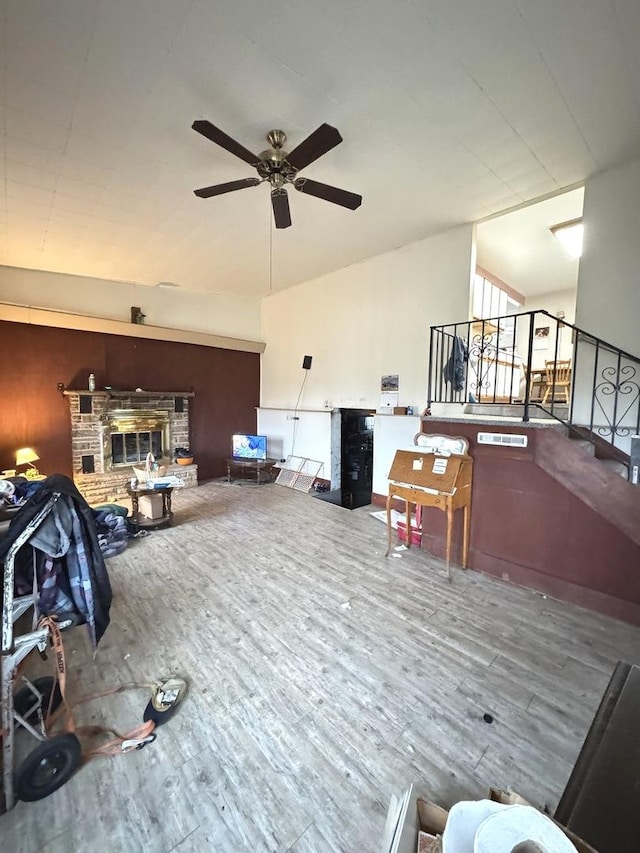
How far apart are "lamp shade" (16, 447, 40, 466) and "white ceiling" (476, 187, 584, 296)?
21.8ft

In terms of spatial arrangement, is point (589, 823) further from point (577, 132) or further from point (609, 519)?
point (577, 132)

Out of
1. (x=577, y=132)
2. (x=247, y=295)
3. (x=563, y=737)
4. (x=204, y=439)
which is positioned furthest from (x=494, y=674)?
(x=247, y=295)

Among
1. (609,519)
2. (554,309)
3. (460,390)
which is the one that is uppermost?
(554,309)

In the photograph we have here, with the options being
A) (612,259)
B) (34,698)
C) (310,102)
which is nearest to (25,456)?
(34,698)

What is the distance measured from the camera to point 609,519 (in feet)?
8.63

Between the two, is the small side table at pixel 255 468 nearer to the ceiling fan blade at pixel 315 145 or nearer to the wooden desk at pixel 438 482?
the wooden desk at pixel 438 482

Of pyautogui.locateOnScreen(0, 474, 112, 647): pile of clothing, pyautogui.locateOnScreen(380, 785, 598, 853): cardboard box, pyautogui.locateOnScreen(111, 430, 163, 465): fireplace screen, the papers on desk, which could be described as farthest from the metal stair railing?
pyautogui.locateOnScreen(111, 430, 163, 465): fireplace screen

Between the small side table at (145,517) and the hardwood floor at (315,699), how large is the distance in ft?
2.69

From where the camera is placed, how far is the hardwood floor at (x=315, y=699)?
137 centimetres

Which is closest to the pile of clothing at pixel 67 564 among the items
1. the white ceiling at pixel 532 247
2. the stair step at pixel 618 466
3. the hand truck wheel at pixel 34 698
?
the hand truck wheel at pixel 34 698

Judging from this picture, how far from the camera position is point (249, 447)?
260 inches

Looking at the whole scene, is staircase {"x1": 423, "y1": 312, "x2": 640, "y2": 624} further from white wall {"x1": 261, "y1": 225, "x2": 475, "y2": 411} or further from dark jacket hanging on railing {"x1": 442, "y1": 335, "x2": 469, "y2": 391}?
white wall {"x1": 261, "y1": 225, "x2": 475, "y2": 411}

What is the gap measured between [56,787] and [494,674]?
2.21m

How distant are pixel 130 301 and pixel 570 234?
671cm
